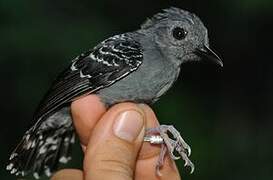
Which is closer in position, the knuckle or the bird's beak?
the knuckle

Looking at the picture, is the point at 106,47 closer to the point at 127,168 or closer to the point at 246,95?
the point at 127,168

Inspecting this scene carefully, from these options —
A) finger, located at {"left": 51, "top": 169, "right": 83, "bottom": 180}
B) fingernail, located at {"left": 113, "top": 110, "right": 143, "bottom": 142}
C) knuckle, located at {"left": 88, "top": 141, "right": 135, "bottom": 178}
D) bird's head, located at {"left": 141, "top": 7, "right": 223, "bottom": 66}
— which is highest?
bird's head, located at {"left": 141, "top": 7, "right": 223, "bottom": 66}

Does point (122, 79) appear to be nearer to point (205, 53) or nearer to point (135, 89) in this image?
point (135, 89)

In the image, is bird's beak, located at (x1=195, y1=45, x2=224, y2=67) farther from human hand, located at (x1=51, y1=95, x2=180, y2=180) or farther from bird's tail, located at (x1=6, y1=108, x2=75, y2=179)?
bird's tail, located at (x1=6, y1=108, x2=75, y2=179)

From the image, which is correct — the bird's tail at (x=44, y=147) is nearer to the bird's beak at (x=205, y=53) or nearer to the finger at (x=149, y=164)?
the finger at (x=149, y=164)

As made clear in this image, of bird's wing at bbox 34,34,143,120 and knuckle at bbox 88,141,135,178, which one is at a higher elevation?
bird's wing at bbox 34,34,143,120

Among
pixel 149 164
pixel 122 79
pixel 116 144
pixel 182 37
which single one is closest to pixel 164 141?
pixel 149 164

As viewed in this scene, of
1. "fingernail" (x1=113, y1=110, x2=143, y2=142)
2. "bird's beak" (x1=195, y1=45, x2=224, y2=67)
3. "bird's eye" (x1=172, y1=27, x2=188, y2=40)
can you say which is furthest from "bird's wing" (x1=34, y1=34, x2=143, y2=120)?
"fingernail" (x1=113, y1=110, x2=143, y2=142)

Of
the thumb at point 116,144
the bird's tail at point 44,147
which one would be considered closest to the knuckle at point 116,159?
the thumb at point 116,144
